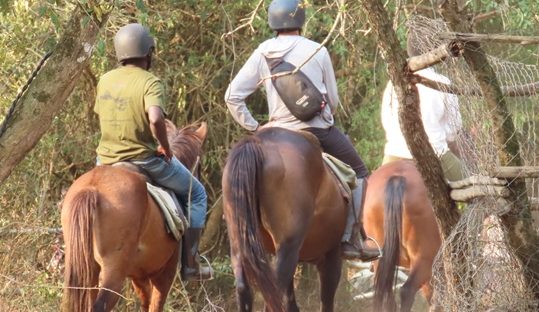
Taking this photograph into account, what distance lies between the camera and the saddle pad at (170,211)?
8.74 meters

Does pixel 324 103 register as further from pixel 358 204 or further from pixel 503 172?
pixel 503 172

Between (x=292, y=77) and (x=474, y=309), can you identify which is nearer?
(x=474, y=309)

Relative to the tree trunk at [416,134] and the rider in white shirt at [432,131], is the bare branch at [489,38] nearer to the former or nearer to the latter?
the tree trunk at [416,134]

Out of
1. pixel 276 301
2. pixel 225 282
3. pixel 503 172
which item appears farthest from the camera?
pixel 225 282

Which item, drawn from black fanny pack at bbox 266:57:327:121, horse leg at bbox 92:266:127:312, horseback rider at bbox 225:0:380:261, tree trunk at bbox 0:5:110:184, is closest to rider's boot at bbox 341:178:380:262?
horseback rider at bbox 225:0:380:261

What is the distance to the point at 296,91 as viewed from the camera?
28.7 feet

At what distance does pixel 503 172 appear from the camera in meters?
6.57

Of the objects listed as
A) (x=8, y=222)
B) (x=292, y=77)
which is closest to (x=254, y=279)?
(x=292, y=77)

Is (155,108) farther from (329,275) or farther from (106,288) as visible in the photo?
(329,275)

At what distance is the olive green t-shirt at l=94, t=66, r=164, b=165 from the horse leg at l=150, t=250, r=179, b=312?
1020 millimetres

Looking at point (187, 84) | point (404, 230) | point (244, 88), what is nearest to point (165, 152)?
point (244, 88)

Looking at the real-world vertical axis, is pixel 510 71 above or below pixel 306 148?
above

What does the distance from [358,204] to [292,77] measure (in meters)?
1.26

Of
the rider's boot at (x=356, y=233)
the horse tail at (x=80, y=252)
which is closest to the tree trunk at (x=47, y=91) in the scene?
the horse tail at (x=80, y=252)
